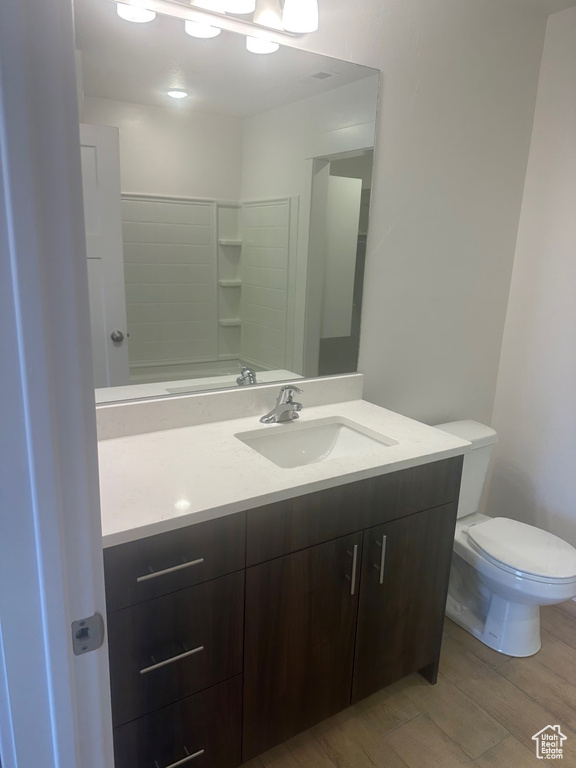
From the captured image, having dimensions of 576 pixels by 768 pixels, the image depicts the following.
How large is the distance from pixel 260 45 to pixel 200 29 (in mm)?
197

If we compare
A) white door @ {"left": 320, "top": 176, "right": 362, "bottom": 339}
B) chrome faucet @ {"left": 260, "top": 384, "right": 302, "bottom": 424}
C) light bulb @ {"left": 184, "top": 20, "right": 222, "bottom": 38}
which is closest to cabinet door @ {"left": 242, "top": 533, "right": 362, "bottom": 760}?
chrome faucet @ {"left": 260, "top": 384, "right": 302, "bottom": 424}

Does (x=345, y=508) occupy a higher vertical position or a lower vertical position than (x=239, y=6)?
lower

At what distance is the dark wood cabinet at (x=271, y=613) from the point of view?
1183 mm

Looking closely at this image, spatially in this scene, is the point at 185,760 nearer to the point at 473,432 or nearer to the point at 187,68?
the point at 473,432

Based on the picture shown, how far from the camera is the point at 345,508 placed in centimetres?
144

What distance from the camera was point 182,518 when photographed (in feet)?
3.77

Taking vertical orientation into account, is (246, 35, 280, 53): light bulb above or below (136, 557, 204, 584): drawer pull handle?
above

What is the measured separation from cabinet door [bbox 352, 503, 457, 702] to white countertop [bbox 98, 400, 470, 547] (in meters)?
0.21

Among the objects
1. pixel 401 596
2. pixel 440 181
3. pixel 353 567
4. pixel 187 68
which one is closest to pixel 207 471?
pixel 353 567

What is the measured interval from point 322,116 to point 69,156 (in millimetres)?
1486

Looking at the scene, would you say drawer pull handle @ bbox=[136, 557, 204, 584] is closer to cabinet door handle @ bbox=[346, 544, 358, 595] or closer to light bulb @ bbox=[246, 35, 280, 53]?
cabinet door handle @ bbox=[346, 544, 358, 595]

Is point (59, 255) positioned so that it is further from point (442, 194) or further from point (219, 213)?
point (442, 194)

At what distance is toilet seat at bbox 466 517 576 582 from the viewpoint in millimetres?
1859

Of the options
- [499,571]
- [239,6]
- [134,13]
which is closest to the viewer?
[134,13]
